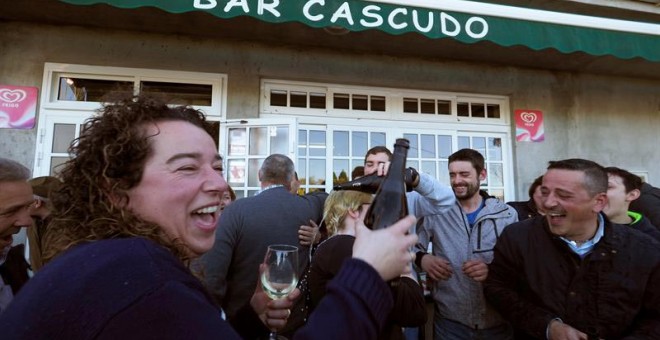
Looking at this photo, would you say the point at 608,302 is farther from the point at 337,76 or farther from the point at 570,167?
the point at 337,76

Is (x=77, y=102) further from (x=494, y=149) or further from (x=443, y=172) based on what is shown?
(x=494, y=149)

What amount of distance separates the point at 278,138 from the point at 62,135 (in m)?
2.59

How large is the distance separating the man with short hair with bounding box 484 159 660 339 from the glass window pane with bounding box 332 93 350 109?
3421 mm

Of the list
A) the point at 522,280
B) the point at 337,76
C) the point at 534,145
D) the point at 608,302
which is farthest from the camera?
the point at 534,145

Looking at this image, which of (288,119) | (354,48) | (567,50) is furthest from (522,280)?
(354,48)

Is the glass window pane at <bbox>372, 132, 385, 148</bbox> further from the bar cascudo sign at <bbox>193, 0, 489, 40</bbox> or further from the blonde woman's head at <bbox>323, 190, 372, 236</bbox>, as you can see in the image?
the blonde woman's head at <bbox>323, 190, 372, 236</bbox>

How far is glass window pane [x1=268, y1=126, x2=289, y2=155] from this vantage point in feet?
15.7

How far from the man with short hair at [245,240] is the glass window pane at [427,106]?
3.46m

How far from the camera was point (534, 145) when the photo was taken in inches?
219

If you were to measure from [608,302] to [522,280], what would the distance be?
0.40 m

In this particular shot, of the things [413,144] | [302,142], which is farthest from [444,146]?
[302,142]

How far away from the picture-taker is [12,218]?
181 centimetres

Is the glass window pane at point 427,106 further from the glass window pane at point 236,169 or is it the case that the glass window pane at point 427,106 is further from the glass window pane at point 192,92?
the glass window pane at point 192,92

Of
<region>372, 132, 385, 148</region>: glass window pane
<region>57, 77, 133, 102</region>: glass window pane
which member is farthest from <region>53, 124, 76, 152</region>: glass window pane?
<region>372, 132, 385, 148</region>: glass window pane
